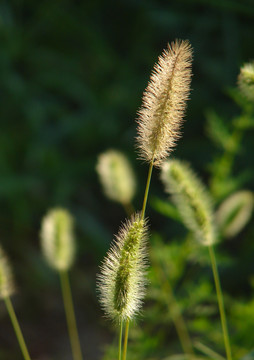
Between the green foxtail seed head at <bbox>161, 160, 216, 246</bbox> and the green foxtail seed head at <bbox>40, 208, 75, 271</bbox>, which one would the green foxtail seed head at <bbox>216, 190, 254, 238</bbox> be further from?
the green foxtail seed head at <bbox>40, 208, 75, 271</bbox>

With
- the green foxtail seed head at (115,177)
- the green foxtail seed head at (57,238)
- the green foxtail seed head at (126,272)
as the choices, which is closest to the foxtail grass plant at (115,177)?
the green foxtail seed head at (115,177)

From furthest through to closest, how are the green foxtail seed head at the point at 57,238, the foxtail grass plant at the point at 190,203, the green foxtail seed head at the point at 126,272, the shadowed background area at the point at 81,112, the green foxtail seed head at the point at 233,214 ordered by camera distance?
the shadowed background area at the point at 81,112, the green foxtail seed head at the point at 233,214, the green foxtail seed head at the point at 57,238, the foxtail grass plant at the point at 190,203, the green foxtail seed head at the point at 126,272

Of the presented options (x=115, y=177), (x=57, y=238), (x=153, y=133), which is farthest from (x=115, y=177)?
(x=153, y=133)

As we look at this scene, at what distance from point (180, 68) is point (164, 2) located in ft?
7.45

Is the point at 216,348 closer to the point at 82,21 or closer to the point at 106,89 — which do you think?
the point at 106,89

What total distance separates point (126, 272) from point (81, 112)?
222 centimetres

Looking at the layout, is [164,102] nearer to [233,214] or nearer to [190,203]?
[190,203]

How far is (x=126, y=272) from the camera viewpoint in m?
0.75

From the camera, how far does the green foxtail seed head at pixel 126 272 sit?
2.38ft

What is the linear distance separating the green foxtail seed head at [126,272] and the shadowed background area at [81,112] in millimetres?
1888

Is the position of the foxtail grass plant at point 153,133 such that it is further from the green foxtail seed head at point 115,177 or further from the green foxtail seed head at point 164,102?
the green foxtail seed head at point 115,177

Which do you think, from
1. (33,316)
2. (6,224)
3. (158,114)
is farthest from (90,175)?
(158,114)

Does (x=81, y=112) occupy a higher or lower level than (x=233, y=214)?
higher

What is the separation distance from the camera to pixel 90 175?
291cm
